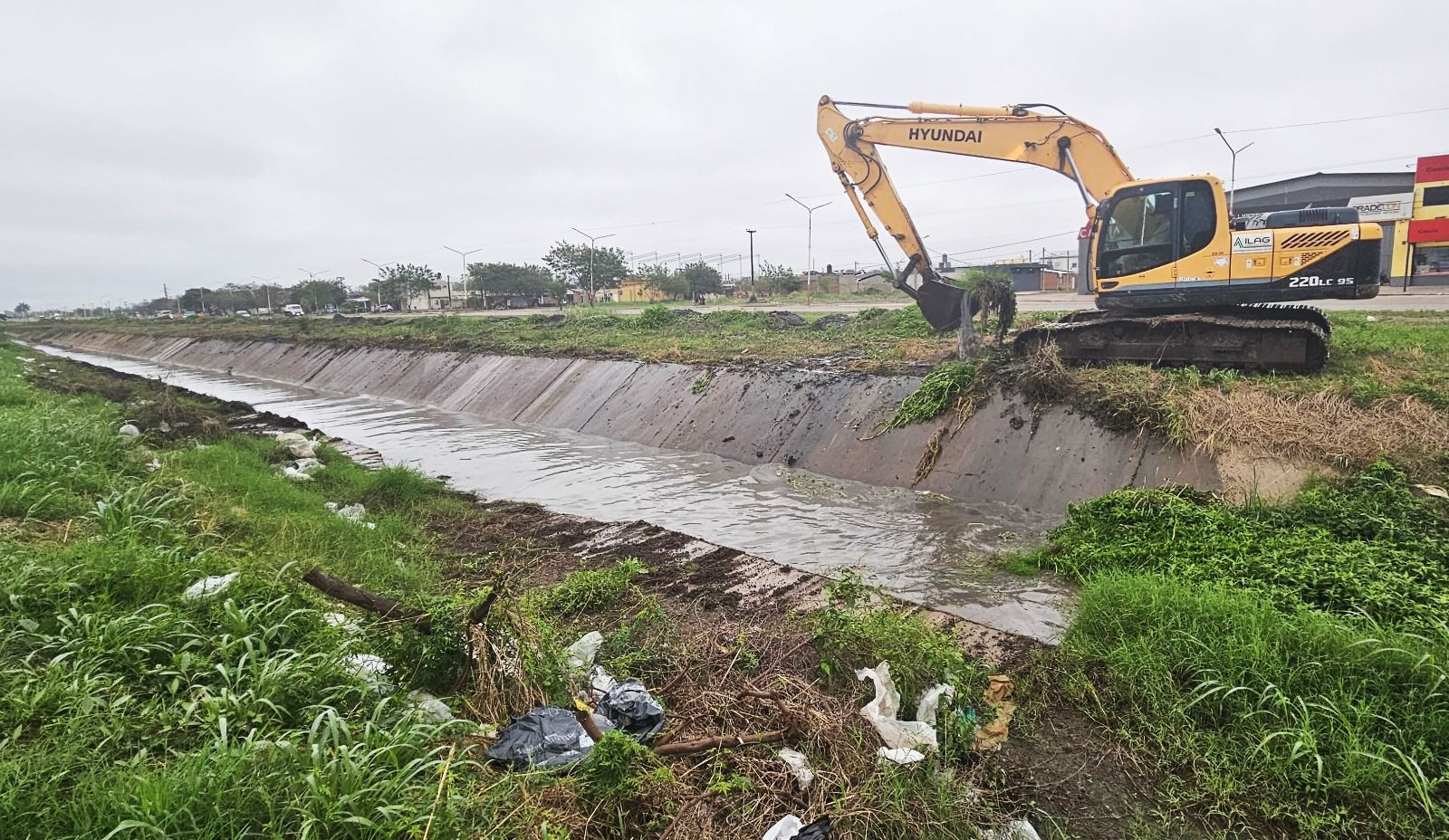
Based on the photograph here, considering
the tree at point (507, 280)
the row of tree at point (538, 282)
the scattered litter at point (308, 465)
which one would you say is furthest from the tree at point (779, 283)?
the scattered litter at point (308, 465)

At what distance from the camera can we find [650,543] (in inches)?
305

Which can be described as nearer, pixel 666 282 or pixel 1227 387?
pixel 1227 387

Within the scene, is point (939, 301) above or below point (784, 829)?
above

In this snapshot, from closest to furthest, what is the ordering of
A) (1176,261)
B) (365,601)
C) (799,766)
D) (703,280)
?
(799,766)
(365,601)
(1176,261)
(703,280)

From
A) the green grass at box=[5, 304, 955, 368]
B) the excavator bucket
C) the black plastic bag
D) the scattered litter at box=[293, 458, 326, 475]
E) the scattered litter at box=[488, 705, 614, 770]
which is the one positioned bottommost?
the black plastic bag

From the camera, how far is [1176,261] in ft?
35.1

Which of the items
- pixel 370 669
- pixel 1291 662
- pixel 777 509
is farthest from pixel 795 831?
pixel 777 509

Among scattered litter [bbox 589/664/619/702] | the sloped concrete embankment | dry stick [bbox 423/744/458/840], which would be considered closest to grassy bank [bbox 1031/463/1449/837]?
the sloped concrete embankment

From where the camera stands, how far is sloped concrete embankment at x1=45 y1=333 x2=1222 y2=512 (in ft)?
28.9

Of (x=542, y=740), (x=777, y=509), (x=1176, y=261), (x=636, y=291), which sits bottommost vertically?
(x=777, y=509)

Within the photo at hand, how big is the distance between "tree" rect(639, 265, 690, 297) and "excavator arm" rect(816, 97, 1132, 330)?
45.3 meters

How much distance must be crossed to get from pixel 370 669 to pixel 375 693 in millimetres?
243

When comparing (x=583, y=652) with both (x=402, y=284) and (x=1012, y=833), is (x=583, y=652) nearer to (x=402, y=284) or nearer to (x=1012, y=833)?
(x=1012, y=833)

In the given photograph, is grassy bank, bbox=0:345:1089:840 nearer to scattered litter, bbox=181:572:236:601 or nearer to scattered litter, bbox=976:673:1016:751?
scattered litter, bbox=181:572:236:601
